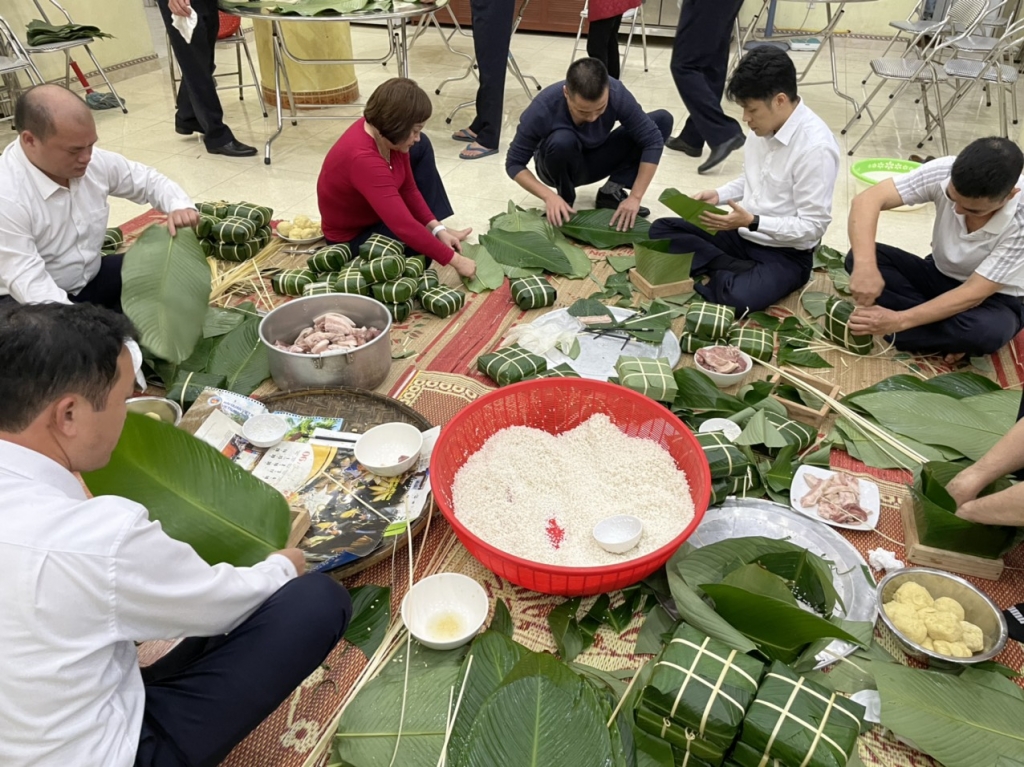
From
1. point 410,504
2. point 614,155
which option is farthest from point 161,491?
point 614,155

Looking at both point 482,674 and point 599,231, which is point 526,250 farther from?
point 482,674

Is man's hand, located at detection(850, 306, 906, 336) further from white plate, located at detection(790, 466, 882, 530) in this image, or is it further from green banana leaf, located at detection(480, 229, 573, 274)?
green banana leaf, located at detection(480, 229, 573, 274)

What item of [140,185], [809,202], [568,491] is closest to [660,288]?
[809,202]

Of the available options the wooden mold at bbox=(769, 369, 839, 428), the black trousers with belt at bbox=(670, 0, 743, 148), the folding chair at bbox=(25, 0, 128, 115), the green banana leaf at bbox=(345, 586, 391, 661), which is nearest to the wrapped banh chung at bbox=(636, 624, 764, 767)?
the green banana leaf at bbox=(345, 586, 391, 661)

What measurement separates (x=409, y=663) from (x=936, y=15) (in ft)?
25.0

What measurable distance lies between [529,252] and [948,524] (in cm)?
193

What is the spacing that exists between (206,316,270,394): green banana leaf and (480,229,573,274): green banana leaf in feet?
3.67

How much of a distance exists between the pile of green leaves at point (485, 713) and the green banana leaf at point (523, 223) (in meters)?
2.09

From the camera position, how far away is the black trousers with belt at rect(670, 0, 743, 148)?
389 centimetres

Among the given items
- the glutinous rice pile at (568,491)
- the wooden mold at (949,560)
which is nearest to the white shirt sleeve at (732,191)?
the glutinous rice pile at (568,491)

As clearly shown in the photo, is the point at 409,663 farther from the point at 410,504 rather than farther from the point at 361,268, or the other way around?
the point at 361,268

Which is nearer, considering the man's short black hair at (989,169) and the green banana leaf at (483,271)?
the man's short black hair at (989,169)

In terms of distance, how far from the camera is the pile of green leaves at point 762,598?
1324mm

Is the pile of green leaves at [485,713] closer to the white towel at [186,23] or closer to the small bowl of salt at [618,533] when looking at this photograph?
the small bowl of salt at [618,533]
